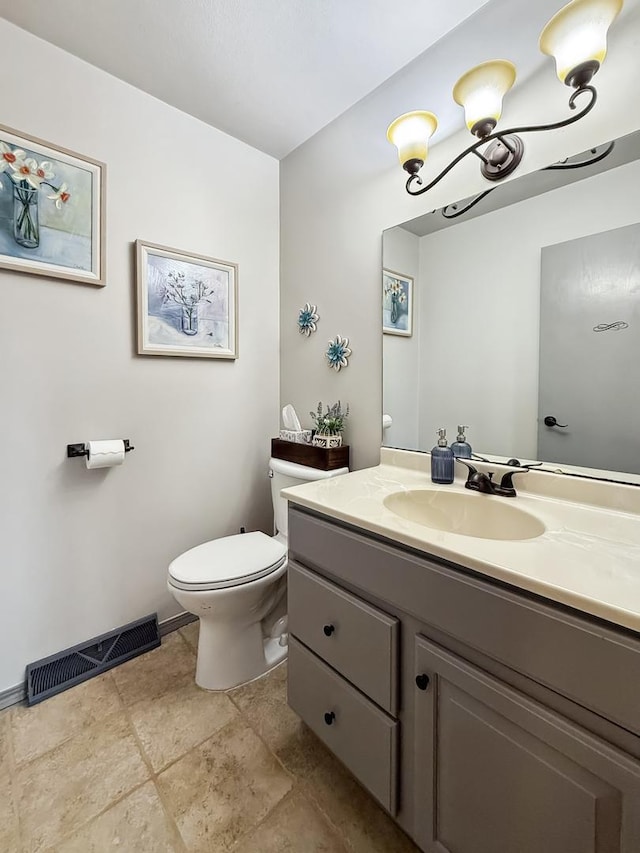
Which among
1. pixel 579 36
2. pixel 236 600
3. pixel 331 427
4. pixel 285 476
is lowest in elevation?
pixel 236 600

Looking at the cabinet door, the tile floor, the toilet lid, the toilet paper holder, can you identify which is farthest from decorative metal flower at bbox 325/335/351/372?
the tile floor

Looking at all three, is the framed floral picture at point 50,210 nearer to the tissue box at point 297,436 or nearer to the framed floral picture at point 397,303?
the tissue box at point 297,436

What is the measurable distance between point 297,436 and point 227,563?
26.4 inches

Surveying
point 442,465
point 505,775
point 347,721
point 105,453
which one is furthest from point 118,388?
point 505,775

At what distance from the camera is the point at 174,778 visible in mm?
1107

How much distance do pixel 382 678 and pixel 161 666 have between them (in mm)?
1125

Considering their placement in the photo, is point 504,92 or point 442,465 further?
point 442,465

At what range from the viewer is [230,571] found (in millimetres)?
1381

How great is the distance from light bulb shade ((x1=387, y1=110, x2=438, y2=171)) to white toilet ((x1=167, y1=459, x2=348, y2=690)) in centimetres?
121

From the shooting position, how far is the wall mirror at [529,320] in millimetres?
1010

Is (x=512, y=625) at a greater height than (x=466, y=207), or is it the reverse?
(x=466, y=207)

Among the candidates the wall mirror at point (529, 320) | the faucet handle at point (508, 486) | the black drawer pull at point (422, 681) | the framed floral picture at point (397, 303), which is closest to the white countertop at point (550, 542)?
the faucet handle at point (508, 486)

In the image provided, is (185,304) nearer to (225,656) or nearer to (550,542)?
(225,656)

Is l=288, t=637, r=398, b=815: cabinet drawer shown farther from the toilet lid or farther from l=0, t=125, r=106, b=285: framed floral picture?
l=0, t=125, r=106, b=285: framed floral picture
